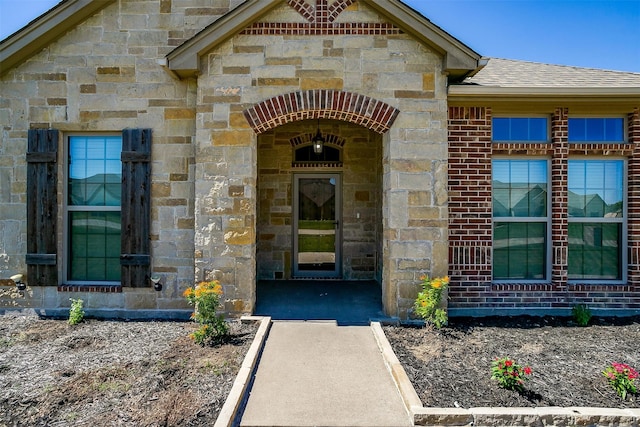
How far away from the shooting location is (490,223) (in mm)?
5559

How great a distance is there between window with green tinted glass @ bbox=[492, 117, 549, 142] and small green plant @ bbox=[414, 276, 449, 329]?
Result: 2511mm

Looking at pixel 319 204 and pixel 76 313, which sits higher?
pixel 319 204

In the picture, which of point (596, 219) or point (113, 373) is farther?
point (596, 219)

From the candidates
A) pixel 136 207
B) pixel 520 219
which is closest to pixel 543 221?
pixel 520 219

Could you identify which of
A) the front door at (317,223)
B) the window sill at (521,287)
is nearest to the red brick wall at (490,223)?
the window sill at (521,287)

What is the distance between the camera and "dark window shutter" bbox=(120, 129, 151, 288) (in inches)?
220

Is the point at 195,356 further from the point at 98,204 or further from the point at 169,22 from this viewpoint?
the point at 169,22

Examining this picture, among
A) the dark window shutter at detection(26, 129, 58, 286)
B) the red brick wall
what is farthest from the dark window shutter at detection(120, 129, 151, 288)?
the red brick wall

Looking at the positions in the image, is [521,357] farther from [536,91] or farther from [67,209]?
[67,209]

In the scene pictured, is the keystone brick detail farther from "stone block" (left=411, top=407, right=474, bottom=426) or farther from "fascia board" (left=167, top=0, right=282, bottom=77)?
"stone block" (left=411, top=407, right=474, bottom=426)

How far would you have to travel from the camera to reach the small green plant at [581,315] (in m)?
5.26

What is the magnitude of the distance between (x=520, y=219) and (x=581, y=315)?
1615 millimetres

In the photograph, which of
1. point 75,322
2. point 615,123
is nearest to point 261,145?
point 75,322

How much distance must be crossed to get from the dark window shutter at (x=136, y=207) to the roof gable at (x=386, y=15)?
1.32 meters
